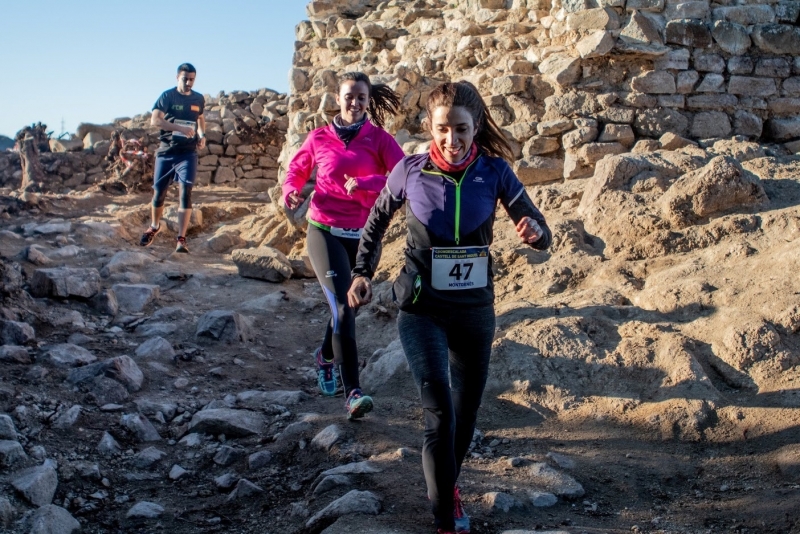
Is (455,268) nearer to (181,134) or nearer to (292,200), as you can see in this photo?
(292,200)

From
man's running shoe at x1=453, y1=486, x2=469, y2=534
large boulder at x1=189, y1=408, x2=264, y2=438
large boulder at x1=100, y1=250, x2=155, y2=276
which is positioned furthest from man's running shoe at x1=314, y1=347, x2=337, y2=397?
large boulder at x1=100, y1=250, x2=155, y2=276

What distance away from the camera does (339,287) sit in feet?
14.2

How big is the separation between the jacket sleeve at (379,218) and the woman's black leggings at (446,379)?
303 mm

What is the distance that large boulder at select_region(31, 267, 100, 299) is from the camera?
6.30m

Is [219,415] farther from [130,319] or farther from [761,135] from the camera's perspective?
[761,135]

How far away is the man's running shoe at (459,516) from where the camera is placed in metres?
2.96

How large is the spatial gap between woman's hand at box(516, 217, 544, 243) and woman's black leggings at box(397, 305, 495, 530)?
0.32m

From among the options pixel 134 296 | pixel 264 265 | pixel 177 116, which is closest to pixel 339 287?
pixel 134 296

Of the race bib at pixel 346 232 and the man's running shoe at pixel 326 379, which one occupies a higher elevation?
the race bib at pixel 346 232

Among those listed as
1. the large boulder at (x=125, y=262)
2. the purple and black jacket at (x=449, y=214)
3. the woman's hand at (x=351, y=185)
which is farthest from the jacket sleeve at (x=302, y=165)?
the large boulder at (x=125, y=262)

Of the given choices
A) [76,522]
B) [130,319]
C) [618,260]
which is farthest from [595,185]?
[76,522]

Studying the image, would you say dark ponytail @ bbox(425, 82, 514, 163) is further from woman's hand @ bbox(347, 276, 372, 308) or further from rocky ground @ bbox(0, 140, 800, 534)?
rocky ground @ bbox(0, 140, 800, 534)

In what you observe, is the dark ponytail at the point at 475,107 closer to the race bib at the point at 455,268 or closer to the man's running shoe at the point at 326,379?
the race bib at the point at 455,268

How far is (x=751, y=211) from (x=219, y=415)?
Answer: 356cm
